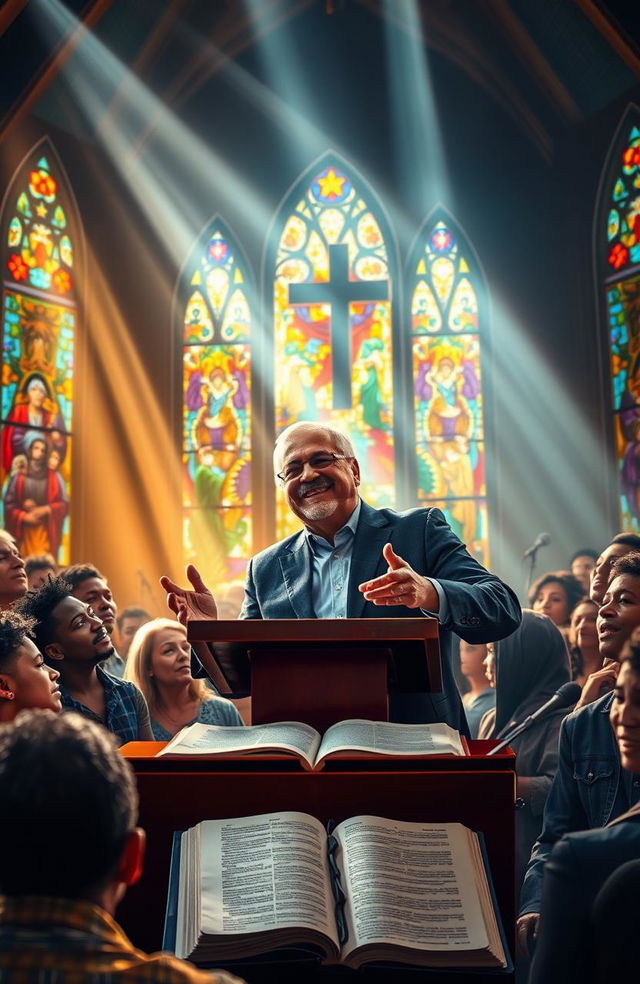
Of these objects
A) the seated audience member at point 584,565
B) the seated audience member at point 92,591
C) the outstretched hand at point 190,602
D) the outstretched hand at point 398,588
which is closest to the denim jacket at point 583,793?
the outstretched hand at point 398,588

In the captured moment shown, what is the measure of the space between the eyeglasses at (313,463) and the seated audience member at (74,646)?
3.03 ft

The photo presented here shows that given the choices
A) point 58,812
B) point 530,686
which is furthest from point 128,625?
point 58,812

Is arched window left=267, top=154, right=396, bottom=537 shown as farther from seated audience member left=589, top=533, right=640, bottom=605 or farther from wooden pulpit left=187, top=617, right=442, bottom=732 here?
wooden pulpit left=187, top=617, right=442, bottom=732

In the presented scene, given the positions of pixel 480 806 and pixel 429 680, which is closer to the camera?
pixel 480 806

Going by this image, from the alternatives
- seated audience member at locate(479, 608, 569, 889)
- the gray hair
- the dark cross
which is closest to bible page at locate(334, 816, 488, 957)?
the gray hair

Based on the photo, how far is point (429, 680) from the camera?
2625 millimetres

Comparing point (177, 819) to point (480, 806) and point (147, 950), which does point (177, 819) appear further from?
point (480, 806)

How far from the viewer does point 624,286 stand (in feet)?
35.8

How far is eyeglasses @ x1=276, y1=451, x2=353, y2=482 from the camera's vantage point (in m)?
3.20

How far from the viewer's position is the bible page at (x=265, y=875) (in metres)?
1.79

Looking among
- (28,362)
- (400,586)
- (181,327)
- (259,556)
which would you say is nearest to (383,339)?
(181,327)

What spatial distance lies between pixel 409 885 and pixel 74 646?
203 cm

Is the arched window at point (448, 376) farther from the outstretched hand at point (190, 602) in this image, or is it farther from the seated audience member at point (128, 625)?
the outstretched hand at point (190, 602)

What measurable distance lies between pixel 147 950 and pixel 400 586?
862mm
